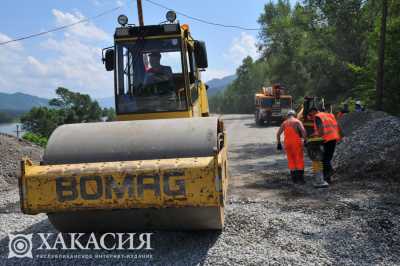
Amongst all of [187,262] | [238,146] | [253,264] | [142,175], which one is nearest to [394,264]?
[253,264]

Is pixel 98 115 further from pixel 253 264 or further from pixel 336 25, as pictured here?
pixel 253 264

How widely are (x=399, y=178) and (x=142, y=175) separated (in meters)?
5.76

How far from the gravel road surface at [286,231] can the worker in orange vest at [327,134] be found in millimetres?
397

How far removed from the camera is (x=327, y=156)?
27.2 ft

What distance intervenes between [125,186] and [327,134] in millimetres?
4984

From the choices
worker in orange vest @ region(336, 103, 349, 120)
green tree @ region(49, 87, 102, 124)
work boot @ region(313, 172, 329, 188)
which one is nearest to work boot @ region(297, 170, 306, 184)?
work boot @ region(313, 172, 329, 188)

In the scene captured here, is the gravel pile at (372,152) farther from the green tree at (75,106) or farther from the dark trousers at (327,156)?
the green tree at (75,106)

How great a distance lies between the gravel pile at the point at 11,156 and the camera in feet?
33.1

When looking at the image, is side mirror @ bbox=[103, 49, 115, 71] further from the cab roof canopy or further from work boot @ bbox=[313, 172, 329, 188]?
work boot @ bbox=[313, 172, 329, 188]

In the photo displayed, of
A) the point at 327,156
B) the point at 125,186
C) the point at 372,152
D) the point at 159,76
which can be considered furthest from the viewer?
the point at 372,152

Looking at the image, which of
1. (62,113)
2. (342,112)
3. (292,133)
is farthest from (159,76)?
(62,113)

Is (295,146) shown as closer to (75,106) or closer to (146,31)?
(146,31)

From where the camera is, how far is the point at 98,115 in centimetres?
6569

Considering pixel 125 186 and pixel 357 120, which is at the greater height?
pixel 357 120
